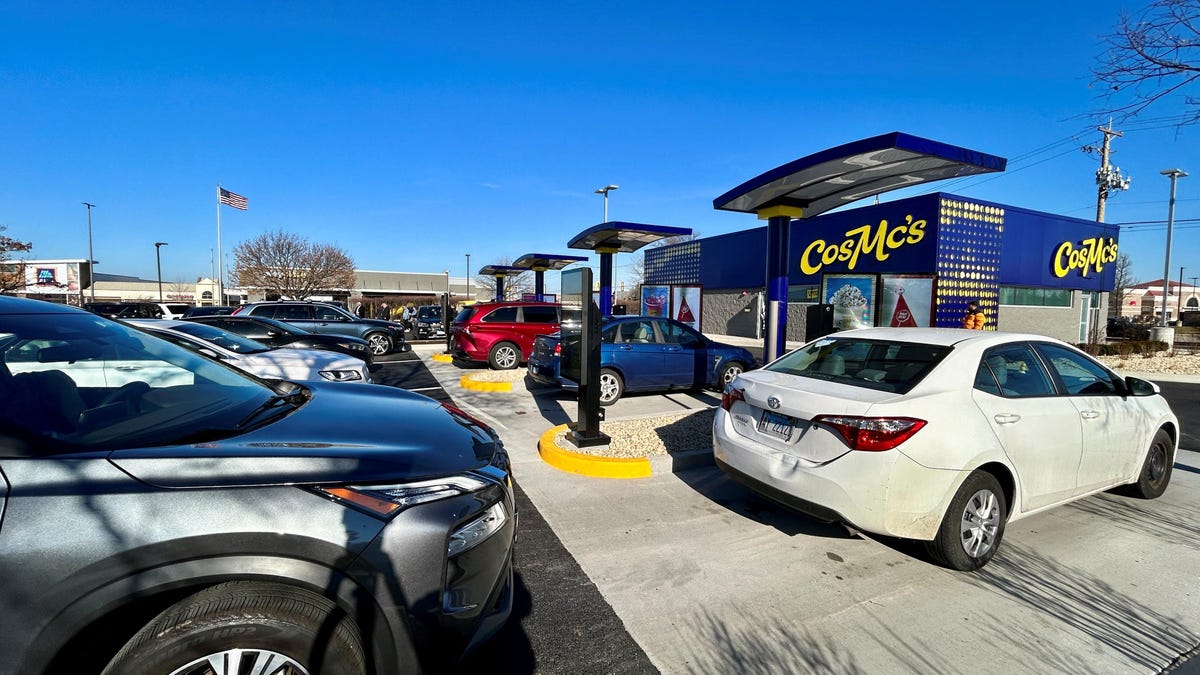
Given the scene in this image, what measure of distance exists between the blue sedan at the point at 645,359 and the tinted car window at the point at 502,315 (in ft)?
11.1

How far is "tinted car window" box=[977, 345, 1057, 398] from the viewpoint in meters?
3.57

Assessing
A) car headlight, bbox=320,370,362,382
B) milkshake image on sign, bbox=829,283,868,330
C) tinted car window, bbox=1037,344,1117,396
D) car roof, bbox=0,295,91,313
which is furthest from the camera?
milkshake image on sign, bbox=829,283,868,330

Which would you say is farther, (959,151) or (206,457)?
(959,151)

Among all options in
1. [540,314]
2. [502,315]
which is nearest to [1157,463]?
[540,314]

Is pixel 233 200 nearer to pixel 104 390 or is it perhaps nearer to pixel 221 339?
pixel 221 339

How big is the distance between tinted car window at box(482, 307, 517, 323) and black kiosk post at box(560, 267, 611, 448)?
6.34 m

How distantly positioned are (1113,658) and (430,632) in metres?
3.14

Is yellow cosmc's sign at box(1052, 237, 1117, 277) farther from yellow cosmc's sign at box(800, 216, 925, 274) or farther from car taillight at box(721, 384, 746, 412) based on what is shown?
car taillight at box(721, 384, 746, 412)

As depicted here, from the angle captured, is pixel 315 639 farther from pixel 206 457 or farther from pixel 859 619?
pixel 859 619

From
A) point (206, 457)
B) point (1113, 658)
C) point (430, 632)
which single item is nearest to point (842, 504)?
point (1113, 658)

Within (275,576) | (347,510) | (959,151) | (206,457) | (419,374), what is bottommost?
(419,374)

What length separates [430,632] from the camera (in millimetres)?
1828

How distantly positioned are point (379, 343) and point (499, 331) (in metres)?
5.91

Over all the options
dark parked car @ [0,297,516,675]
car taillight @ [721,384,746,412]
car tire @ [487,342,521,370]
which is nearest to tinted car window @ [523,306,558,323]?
car tire @ [487,342,521,370]
